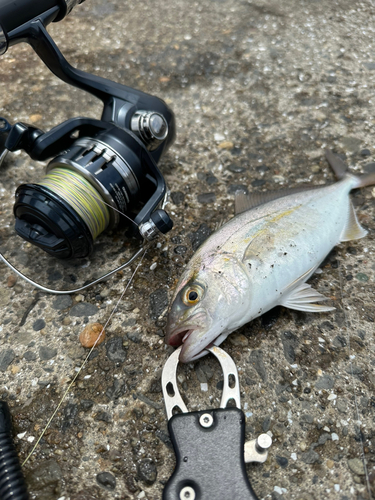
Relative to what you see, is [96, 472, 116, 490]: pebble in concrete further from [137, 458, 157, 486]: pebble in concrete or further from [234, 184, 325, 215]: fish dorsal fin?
[234, 184, 325, 215]: fish dorsal fin

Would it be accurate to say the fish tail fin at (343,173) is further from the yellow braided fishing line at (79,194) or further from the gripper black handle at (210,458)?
the gripper black handle at (210,458)

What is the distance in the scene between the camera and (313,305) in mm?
2195

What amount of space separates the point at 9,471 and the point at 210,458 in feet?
2.65

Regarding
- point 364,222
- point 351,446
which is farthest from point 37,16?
point 351,446

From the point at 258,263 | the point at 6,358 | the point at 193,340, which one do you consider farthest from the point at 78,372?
the point at 258,263

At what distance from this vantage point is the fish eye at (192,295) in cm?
201

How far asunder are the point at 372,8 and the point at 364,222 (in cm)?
294

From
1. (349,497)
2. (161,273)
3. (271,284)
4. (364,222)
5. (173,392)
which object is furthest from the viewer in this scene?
(364,222)

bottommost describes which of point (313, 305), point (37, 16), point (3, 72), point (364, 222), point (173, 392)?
point (364, 222)

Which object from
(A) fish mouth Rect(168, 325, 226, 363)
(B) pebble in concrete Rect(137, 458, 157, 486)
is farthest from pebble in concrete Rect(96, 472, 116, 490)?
(A) fish mouth Rect(168, 325, 226, 363)

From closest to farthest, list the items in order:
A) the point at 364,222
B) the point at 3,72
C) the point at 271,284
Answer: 1. the point at 271,284
2. the point at 364,222
3. the point at 3,72

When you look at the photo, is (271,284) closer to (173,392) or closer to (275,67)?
(173,392)

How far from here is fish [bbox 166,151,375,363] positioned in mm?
1997

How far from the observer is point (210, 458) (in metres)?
1.73
